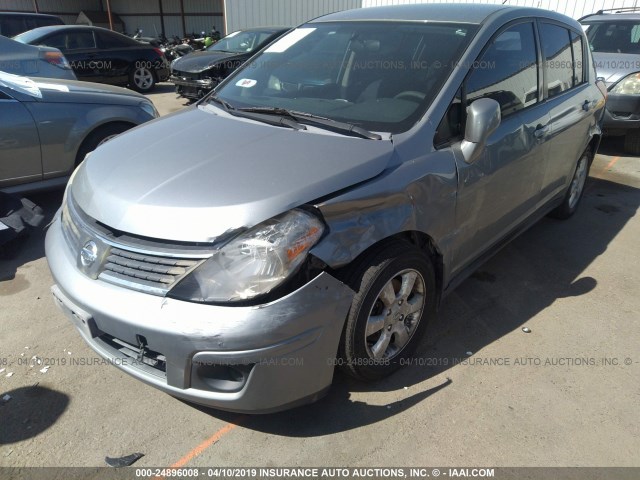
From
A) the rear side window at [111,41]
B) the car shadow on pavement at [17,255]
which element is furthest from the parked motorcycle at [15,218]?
the rear side window at [111,41]

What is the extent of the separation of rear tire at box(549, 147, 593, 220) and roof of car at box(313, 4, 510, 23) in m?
1.85

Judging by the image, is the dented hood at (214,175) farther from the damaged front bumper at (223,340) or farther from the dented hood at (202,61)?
the dented hood at (202,61)

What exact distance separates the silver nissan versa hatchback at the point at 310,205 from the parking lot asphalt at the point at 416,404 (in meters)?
0.28

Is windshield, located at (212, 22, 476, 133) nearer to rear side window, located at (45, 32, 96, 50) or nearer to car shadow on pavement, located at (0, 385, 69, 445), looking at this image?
car shadow on pavement, located at (0, 385, 69, 445)

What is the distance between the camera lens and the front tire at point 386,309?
209 cm

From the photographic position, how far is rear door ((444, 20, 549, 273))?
2656 mm

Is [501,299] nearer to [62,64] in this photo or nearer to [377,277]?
[377,277]

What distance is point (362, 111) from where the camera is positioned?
2572 mm

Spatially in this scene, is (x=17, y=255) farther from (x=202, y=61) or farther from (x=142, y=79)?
(x=142, y=79)

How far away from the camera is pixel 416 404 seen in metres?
2.38

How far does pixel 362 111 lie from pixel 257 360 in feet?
4.69

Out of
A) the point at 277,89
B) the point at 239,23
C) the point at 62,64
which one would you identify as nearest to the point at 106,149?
the point at 277,89

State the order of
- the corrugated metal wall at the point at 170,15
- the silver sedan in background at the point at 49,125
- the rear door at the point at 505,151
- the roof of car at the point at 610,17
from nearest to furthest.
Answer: the rear door at the point at 505,151, the silver sedan in background at the point at 49,125, the roof of car at the point at 610,17, the corrugated metal wall at the point at 170,15

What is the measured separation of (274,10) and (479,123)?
46.4 ft
